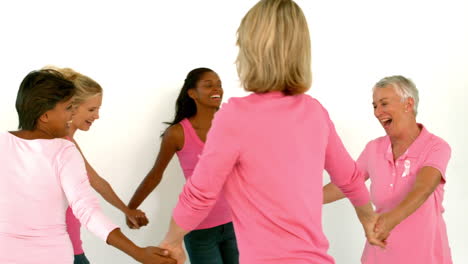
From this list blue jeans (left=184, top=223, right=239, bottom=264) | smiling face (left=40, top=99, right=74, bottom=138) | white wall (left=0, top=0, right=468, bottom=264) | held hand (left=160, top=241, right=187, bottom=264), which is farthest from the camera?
white wall (left=0, top=0, right=468, bottom=264)

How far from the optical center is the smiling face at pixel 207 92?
275 cm

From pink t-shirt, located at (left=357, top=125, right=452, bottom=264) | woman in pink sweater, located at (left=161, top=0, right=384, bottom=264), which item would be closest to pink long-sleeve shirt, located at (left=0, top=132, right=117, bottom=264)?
woman in pink sweater, located at (left=161, top=0, right=384, bottom=264)

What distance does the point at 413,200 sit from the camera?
2.08m

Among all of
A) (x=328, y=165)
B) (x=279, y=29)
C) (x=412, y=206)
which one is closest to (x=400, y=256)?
(x=412, y=206)

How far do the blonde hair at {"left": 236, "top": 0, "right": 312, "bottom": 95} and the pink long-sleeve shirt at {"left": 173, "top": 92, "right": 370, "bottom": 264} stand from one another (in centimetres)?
4

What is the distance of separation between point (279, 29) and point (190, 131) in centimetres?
120

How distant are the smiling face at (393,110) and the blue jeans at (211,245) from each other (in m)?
0.84

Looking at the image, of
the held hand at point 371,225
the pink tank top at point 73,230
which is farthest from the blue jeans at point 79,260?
the held hand at point 371,225

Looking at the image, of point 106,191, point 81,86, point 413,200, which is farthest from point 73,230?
point 413,200

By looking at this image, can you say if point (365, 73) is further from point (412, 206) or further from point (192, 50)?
point (412, 206)

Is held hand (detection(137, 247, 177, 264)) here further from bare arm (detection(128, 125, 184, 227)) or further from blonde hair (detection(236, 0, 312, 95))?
bare arm (detection(128, 125, 184, 227))

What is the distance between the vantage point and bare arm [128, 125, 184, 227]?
2.66 meters

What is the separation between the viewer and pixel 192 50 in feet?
9.72

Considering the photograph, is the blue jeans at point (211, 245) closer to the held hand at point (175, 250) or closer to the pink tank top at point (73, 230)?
the pink tank top at point (73, 230)
